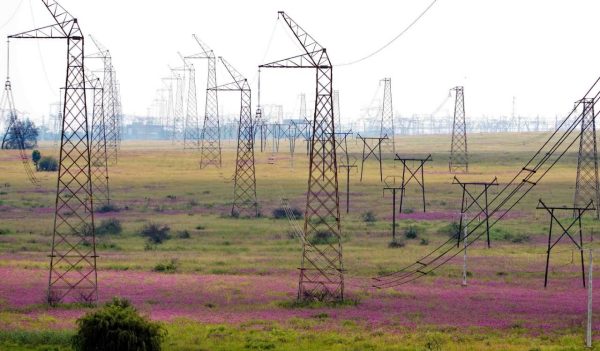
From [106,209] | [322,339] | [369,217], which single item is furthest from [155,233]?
[322,339]

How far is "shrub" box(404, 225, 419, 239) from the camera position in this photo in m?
66.4

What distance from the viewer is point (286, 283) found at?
47281mm

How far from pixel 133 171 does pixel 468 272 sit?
93.5m

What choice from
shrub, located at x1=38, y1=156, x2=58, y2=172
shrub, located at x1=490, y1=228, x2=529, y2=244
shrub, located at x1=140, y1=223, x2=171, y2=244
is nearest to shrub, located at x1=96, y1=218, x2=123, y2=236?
shrub, located at x1=140, y1=223, x2=171, y2=244

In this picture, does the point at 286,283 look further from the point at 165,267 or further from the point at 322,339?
the point at 322,339

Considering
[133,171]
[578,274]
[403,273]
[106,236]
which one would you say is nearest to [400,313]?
[403,273]

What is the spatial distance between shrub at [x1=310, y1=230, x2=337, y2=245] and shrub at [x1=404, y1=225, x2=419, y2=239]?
464 cm

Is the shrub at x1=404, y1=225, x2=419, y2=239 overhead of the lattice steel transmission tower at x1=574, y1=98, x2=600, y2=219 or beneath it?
beneath

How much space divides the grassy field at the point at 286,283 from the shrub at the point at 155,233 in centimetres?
65

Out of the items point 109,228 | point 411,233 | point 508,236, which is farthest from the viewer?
point 109,228

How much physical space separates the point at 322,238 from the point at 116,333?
37.6 metres

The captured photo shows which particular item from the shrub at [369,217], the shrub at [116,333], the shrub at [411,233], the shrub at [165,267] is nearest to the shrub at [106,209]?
the shrub at [369,217]

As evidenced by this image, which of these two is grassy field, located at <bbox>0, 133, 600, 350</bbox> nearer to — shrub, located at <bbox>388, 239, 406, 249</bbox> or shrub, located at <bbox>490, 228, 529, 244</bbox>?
shrub, located at <bbox>490, 228, 529, 244</bbox>

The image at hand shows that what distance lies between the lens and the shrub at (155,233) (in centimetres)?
6569
